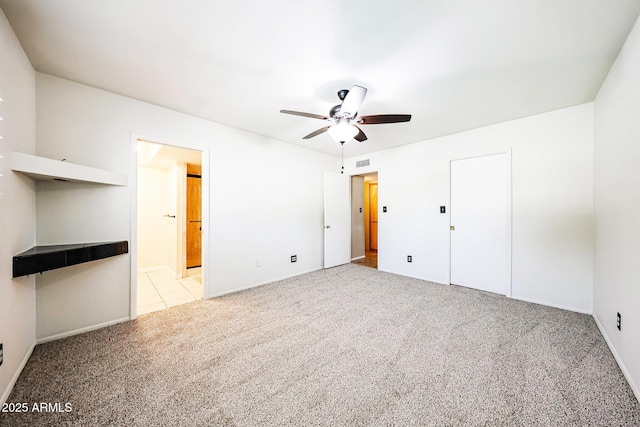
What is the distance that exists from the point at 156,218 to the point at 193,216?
919mm

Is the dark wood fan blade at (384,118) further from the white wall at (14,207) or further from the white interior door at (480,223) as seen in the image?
the white wall at (14,207)

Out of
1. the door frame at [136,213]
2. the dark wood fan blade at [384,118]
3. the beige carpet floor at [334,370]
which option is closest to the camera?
the beige carpet floor at [334,370]

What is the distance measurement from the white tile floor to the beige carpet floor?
33cm

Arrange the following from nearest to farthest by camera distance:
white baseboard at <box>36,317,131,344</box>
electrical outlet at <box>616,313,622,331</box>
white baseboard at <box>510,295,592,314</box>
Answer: electrical outlet at <box>616,313,622,331</box>
white baseboard at <box>36,317,131,344</box>
white baseboard at <box>510,295,592,314</box>

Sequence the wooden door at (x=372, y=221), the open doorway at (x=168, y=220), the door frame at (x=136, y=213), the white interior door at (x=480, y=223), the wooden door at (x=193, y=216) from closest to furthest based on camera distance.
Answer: the door frame at (x=136, y=213)
the white interior door at (x=480, y=223)
the open doorway at (x=168, y=220)
the wooden door at (x=193, y=216)
the wooden door at (x=372, y=221)

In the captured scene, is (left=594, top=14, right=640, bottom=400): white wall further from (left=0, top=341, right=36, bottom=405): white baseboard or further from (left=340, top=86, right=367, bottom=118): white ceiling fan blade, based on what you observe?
(left=0, top=341, right=36, bottom=405): white baseboard

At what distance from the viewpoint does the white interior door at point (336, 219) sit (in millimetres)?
4715

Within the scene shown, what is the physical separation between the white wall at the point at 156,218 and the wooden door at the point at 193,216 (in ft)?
0.83

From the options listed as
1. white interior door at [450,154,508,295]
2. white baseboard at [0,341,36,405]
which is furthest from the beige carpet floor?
white interior door at [450,154,508,295]

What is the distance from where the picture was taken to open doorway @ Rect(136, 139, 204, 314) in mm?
4027

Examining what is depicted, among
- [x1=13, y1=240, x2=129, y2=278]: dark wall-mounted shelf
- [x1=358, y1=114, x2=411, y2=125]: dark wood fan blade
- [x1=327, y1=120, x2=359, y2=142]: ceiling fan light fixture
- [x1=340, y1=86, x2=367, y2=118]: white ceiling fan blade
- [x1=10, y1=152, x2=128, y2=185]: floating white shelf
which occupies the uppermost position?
[x1=340, y1=86, x2=367, y2=118]: white ceiling fan blade

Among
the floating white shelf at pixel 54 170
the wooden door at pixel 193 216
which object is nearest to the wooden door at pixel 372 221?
the wooden door at pixel 193 216

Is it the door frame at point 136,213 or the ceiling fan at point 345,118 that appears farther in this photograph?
the door frame at point 136,213

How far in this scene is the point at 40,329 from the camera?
6.90ft
